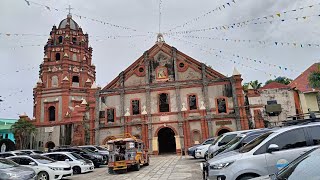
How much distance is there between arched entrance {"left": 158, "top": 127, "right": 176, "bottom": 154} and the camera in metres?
31.8

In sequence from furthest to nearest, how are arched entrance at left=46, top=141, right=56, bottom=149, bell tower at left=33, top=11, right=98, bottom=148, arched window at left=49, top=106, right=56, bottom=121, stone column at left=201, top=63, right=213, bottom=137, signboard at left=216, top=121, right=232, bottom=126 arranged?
arched window at left=49, top=106, right=56, bottom=121 < arched entrance at left=46, top=141, right=56, bottom=149 < bell tower at left=33, top=11, right=98, bottom=148 < stone column at left=201, top=63, right=213, bottom=137 < signboard at left=216, top=121, right=232, bottom=126

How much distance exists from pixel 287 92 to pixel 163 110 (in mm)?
14031

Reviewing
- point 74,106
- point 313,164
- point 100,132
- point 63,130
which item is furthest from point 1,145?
point 313,164

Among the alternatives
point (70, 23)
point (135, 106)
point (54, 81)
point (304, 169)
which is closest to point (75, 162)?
point (304, 169)

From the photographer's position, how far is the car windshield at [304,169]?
343cm

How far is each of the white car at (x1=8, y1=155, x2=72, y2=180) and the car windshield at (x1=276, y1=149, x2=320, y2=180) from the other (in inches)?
443

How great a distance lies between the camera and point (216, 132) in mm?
28828

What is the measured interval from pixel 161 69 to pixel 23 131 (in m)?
18.8

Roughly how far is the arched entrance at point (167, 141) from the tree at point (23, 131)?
15912 mm

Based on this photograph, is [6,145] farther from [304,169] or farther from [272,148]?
[304,169]

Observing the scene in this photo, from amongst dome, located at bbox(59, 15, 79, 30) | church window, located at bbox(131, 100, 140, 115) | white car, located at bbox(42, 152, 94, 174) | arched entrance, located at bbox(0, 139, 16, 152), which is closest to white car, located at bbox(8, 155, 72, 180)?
white car, located at bbox(42, 152, 94, 174)

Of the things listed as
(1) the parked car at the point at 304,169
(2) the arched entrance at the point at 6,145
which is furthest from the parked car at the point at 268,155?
(2) the arched entrance at the point at 6,145

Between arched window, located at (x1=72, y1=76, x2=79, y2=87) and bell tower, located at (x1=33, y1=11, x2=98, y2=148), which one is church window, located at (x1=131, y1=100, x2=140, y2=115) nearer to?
bell tower, located at (x1=33, y1=11, x2=98, y2=148)

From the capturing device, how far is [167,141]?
32.4 meters
